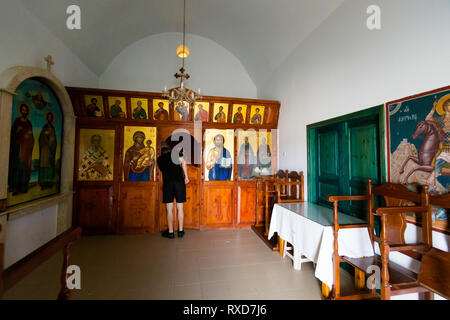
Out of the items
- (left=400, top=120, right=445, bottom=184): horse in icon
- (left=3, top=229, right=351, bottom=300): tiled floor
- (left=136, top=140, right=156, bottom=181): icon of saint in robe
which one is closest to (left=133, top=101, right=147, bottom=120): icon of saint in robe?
(left=136, top=140, right=156, bottom=181): icon of saint in robe

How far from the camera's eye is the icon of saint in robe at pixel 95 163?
369 cm

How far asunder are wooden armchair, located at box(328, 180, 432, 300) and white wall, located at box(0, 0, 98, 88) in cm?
383

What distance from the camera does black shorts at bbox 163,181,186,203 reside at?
3.57 m

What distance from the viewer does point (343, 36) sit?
2.51 metres

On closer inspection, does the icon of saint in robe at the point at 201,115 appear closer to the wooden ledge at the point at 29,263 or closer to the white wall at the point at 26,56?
the white wall at the point at 26,56

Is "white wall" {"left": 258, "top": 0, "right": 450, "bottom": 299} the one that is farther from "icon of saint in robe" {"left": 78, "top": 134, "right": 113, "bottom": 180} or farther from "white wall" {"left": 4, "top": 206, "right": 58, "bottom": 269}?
"white wall" {"left": 4, "top": 206, "right": 58, "bottom": 269}

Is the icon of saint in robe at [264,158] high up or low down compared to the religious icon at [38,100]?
down

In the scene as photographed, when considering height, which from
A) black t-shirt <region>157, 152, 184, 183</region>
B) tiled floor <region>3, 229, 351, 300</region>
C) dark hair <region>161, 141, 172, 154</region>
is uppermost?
dark hair <region>161, 141, 172, 154</region>

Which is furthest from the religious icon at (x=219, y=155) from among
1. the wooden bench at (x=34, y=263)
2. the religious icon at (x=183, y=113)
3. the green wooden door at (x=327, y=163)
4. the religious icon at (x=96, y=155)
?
the wooden bench at (x=34, y=263)

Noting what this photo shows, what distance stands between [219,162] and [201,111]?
1126mm

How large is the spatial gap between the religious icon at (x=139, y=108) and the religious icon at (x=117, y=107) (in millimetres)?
157

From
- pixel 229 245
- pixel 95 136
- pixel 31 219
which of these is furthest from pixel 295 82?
pixel 31 219
